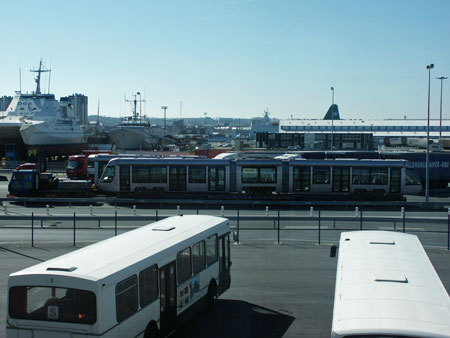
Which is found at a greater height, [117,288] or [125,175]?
[117,288]

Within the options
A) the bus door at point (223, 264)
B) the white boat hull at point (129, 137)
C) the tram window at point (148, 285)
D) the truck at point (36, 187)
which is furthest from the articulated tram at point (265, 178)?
the white boat hull at point (129, 137)

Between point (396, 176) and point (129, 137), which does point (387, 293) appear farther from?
point (129, 137)

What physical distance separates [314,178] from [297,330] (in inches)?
809

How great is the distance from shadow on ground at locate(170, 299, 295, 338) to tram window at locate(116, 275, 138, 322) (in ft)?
6.21

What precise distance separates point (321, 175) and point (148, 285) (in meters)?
22.4

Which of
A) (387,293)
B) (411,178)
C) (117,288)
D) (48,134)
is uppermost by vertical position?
(48,134)

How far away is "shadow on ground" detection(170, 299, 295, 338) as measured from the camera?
929 cm

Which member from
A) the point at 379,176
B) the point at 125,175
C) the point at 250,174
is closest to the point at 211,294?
the point at 250,174

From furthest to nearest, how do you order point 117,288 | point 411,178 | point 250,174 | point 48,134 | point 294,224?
point 48,134
point 250,174
point 411,178
point 294,224
point 117,288

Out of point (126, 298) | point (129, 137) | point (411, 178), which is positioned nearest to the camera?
point (126, 298)

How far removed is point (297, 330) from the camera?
9.42 metres

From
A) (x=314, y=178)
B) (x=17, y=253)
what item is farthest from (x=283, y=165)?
(x=17, y=253)

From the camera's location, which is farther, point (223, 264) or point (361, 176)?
point (361, 176)

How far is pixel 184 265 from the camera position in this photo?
31.0 ft
